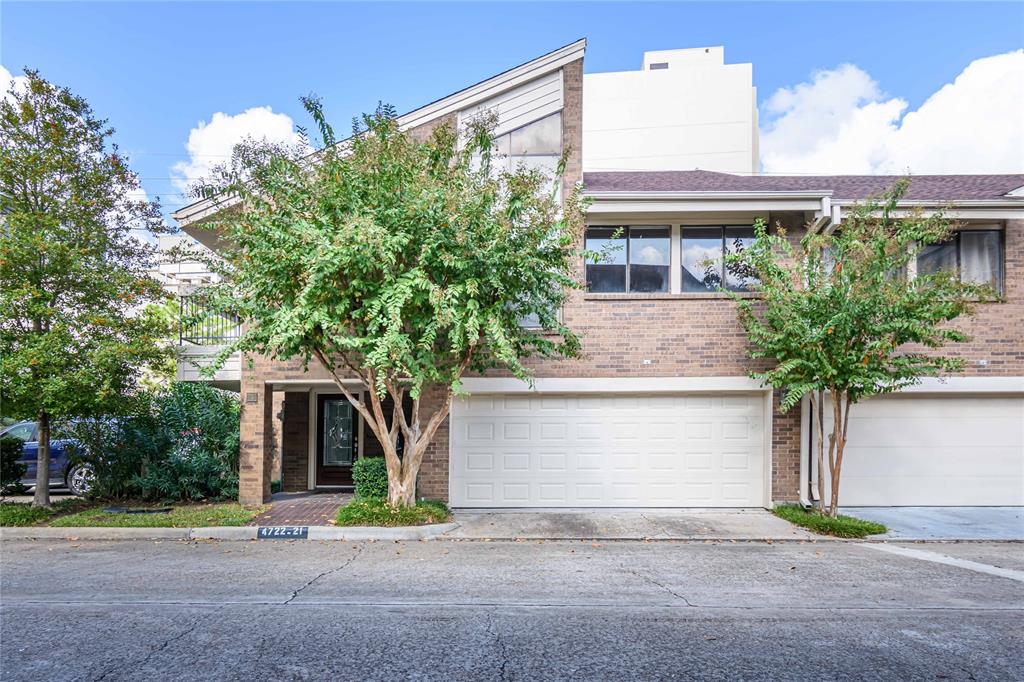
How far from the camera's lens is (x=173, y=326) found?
10.2m

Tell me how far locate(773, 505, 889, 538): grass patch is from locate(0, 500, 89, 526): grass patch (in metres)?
12.0

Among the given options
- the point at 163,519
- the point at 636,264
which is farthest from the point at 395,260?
the point at 163,519

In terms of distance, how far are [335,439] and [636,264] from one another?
7624mm

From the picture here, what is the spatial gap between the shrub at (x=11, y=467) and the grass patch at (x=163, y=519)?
7.53ft

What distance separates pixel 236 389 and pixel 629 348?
970 centimetres

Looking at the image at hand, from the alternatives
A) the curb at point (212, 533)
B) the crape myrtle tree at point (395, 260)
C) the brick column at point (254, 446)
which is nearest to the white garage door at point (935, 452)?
the crape myrtle tree at point (395, 260)

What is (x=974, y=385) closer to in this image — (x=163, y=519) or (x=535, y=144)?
(x=535, y=144)

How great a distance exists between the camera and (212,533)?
892 cm

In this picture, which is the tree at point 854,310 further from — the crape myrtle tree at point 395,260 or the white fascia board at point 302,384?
the white fascia board at point 302,384

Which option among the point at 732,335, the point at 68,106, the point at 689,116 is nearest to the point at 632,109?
the point at 689,116

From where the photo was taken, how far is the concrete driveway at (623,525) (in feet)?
29.3

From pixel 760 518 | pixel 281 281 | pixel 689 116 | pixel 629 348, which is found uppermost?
pixel 689 116

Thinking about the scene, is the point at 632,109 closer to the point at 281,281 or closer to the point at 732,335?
the point at 732,335

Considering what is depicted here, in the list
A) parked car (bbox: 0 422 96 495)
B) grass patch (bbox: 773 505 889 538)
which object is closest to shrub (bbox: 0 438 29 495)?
parked car (bbox: 0 422 96 495)
